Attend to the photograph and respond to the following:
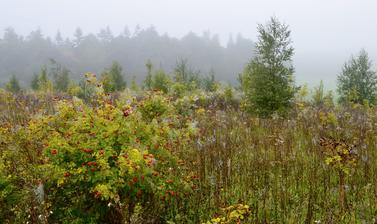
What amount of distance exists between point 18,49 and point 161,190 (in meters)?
146

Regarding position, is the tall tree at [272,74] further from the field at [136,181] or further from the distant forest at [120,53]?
the distant forest at [120,53]

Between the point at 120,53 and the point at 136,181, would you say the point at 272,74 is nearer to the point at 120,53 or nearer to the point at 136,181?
the point at 136,181

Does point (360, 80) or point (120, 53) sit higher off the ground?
point (120, 53)

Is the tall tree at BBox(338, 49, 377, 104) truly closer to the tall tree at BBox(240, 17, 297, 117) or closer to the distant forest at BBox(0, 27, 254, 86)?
the tall tree at BBox(240, 17, 297, 117)

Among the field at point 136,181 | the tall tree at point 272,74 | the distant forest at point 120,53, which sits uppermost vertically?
the distant forest at point 120,53

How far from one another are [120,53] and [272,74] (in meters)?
131

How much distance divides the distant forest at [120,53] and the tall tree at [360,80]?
94378mm

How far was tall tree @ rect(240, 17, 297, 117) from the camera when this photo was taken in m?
12.0

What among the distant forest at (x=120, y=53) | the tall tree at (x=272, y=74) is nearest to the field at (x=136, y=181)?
the tall tree at (x=272, y=74)

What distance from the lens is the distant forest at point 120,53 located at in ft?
401

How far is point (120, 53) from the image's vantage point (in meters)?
138

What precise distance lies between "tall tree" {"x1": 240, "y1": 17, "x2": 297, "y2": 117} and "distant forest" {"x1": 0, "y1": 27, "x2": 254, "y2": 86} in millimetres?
107688

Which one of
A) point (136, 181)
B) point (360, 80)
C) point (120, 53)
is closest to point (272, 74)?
point (136, 181)

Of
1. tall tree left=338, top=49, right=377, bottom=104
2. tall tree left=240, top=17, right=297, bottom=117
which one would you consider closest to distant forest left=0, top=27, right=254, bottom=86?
tall tree left=338, top=49, right=377, bottom=104
